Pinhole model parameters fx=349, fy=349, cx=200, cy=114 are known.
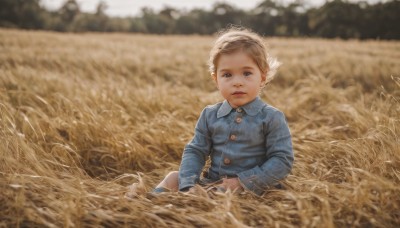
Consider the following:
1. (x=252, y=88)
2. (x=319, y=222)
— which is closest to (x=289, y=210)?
(x=319, y=222)

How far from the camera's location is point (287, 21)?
→ 169 feet

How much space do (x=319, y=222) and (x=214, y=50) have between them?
992 mm

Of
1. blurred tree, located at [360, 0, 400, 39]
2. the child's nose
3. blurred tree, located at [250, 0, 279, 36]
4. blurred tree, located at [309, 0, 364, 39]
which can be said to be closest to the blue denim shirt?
the child's nose

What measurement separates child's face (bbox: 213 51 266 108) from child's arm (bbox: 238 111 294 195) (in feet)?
0.57

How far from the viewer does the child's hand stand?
1.67m

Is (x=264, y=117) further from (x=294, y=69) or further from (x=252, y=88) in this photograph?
(x=294, y=69)

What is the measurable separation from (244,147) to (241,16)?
62707 mm

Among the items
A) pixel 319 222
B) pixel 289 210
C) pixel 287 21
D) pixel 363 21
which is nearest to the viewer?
pixel 319 222

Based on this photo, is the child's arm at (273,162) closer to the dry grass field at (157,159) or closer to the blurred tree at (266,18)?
the dry grass field at (157,159)

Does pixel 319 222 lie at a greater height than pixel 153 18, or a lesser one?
lesser

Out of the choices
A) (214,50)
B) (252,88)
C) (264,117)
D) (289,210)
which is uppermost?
(214,50)

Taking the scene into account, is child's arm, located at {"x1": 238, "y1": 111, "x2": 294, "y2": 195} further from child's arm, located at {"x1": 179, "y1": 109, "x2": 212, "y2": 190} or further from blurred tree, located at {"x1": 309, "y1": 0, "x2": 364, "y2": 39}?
blurred tree, located at {"x1": 309, "y1": 0, "x2": 364, "y2": 39}

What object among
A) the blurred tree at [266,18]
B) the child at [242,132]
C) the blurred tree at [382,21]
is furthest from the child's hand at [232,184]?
the blurred tree at [266,18]

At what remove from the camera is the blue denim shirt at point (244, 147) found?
1.67 meters
